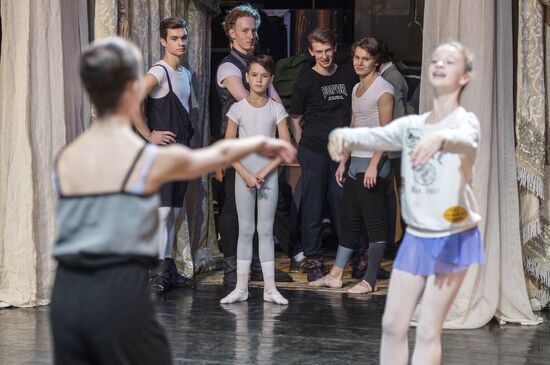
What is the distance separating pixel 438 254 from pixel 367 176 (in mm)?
2381

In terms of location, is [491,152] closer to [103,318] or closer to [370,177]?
[370,177]

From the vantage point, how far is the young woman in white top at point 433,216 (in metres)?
3.27

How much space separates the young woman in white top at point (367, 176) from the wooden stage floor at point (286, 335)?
0.91 ft

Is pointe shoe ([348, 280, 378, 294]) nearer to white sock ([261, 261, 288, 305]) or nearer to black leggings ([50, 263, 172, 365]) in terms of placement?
white sock ([261, 261, 288, 305])

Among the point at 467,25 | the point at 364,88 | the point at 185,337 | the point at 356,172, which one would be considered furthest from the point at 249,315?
the point at 467,25

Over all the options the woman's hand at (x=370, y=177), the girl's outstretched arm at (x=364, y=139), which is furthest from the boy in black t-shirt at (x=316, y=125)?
the girl's outstretched arm at (x=364, y=139)

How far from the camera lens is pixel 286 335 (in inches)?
189

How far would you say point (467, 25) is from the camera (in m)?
4.96

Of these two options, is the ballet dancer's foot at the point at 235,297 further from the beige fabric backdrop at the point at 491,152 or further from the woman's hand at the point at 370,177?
the beige fabric backdrop at the point at 491,152

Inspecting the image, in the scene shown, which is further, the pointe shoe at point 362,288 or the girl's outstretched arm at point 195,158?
the pointe shoe at point 362,288

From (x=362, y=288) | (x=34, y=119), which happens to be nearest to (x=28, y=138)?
(x=34, y=119)

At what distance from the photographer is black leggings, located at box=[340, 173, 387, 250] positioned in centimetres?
575

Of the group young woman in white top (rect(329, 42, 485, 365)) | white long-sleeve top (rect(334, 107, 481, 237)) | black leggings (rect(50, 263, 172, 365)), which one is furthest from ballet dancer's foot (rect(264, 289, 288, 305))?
black leggings (rect(50, 263, 172, 365))

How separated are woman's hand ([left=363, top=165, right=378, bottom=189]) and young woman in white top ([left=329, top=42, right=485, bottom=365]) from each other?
222cm
